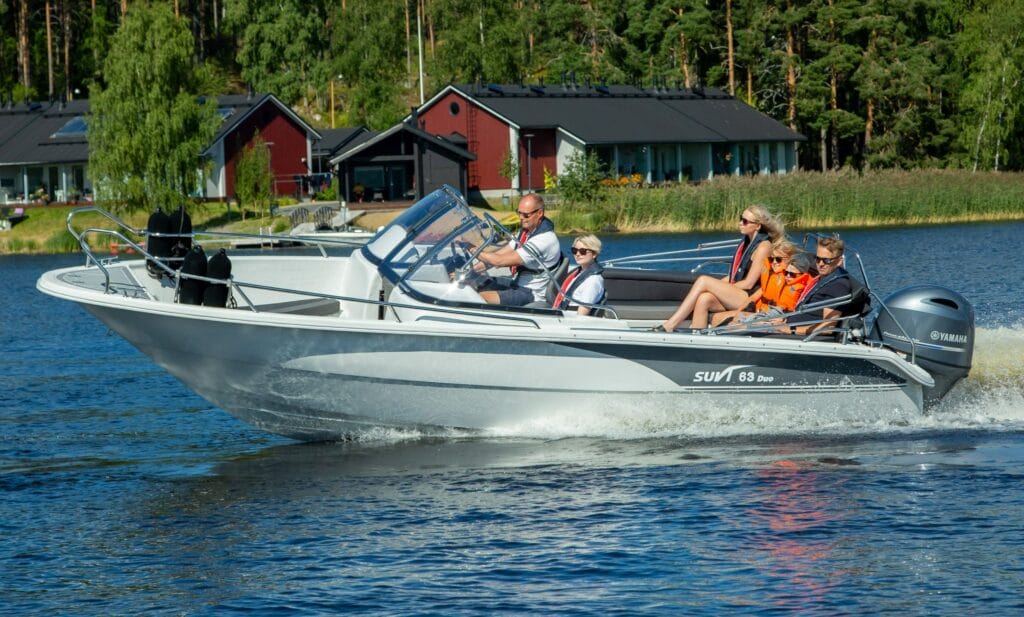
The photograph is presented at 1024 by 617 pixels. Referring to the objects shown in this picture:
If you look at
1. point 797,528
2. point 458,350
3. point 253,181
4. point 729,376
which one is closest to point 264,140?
point 253,181

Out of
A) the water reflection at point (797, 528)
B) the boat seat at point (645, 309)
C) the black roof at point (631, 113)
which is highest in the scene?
the black roof at point (631, 113)

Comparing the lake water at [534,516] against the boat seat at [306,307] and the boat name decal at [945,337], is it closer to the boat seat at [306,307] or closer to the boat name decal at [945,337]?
the boat name decal at [945,337]

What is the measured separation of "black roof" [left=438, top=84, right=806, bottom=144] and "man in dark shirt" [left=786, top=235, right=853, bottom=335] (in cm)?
4503

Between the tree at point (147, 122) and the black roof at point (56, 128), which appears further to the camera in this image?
the black roof at point (56, 128)

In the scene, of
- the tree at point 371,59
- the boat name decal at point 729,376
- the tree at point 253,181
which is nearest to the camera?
the boat name decal at point 729,376

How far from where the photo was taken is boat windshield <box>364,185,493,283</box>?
10.2 metres

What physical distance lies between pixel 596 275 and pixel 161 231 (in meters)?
3.37

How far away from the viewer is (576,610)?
7062 mm

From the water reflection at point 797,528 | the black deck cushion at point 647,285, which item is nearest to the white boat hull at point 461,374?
the water reflection at point 797,528

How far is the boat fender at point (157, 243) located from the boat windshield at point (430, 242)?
1642mm

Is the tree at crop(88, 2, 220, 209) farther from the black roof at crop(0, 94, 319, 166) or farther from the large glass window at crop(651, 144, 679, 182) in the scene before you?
the large glass window at crop(651, 144, 679, 182)

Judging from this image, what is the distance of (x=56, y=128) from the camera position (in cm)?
5991

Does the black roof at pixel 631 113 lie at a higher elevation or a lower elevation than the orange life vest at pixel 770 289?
higher

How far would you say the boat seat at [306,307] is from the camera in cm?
1088
